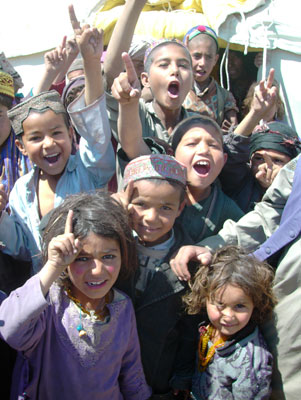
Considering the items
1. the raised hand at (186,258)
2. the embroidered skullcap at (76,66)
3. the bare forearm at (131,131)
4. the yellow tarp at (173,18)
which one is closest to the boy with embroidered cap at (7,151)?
the embroidered skullcap at (76,66)

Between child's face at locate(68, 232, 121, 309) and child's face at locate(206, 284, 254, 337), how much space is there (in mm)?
474

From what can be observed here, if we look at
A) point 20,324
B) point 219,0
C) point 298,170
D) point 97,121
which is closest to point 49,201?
point 97,121

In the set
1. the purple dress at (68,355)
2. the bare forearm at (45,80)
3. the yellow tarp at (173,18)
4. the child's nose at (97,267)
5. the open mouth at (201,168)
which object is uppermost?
the yellow tarp at (173,18)

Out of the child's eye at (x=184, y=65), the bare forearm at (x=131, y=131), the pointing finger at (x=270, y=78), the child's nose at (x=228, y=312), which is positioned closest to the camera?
the child's nose at (x=228, y=312)

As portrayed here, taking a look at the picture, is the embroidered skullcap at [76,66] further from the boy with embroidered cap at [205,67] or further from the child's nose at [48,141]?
the child's nose at [48,141]

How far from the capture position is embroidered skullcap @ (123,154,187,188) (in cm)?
179

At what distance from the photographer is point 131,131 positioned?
6.19 feet

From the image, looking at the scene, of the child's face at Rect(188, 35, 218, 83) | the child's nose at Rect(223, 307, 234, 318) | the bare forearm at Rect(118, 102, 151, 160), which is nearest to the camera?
the child's nose at Rect(223, 307, 234, 318)

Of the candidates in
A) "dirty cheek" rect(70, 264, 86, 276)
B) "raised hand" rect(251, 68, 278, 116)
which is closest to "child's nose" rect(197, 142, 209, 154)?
"raised hand" rect(251, 68, 278, 116)

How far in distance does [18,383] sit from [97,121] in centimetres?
117

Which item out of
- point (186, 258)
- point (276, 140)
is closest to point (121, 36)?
point (276, 140)

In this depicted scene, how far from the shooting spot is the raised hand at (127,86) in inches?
69.5

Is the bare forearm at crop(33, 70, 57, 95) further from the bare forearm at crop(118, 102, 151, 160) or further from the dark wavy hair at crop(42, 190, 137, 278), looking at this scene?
the dark wavy hair at crop(42, 190, 137, 278)

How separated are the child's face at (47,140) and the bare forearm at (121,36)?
455 mm
